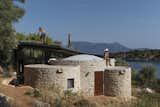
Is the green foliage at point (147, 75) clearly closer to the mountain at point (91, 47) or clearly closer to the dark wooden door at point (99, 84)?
the mountain at point (91, 47)

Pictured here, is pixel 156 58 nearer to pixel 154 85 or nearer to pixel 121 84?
pixel 154 85

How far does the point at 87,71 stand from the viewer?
2272 centimetres

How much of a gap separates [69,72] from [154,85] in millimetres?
14434

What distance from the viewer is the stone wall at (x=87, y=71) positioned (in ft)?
74.2

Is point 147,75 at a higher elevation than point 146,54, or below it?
below

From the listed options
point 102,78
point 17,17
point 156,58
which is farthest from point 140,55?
point 17,17

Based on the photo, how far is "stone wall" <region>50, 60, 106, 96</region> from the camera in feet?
74.2

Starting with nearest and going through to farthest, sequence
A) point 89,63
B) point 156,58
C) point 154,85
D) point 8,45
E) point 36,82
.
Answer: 1. point 8,45
2. point 36,82
3. point 89,63
4. point 154,85
5. point 156,58

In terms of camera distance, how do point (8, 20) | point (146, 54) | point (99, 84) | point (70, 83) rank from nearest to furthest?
point (8, 20) → point (70, 83) → point (99, 84) → point (146, 54)

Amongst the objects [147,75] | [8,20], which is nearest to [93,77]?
[8,20]

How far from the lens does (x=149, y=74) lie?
34.1m

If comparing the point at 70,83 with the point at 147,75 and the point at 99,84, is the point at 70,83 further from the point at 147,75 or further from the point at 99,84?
the point at 147,75

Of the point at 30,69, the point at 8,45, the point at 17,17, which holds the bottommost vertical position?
the point at 30,69

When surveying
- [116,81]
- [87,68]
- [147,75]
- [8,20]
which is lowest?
[147,75]
